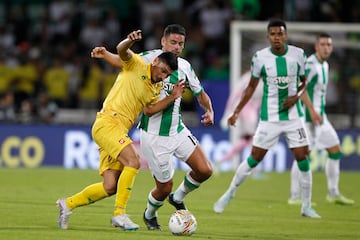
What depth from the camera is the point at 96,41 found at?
86.5ft

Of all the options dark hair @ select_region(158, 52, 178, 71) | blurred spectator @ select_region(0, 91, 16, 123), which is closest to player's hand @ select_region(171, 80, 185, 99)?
dark hair @ select_region(158, 52, 178, 71)

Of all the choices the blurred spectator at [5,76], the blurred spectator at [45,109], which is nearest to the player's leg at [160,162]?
the blurred spectator at [45,109]

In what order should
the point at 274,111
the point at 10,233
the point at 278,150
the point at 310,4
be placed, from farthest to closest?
the point at 310,4 → the point at 278,150 → the point at 274,111 → the point at 10,233

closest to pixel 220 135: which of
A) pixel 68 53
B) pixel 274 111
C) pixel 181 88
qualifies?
pixel 68 53

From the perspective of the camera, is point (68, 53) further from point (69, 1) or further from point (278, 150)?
point (278, 150)

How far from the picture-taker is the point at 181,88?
427 inches

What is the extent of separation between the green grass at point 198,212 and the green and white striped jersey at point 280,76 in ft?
4.49

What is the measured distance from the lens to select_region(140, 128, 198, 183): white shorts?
11.3 metres

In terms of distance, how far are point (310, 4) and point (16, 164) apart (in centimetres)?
855

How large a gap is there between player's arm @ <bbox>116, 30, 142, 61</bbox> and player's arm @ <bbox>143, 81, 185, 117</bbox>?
1.94 ft

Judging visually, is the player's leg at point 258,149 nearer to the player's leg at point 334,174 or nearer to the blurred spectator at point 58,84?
the player's leg at point 334,174

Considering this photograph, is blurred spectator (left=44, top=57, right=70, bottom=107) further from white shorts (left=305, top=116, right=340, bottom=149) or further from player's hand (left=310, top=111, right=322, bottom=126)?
player's hand (left=310, top=111, right=322, bottom=126)

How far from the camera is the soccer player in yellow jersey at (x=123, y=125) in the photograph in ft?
35.2

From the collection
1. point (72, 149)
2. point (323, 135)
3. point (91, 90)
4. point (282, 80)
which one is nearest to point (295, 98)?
point (282, 80)
